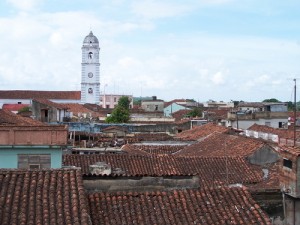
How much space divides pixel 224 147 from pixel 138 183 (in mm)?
14848

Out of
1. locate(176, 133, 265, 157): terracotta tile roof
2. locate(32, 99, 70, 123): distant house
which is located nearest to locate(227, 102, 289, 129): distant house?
locate(32, 99, 70, 123): distant house

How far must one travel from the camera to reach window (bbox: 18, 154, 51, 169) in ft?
56.2

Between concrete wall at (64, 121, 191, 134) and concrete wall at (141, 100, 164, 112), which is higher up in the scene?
concrete wall at (141, 100, 164, 112)

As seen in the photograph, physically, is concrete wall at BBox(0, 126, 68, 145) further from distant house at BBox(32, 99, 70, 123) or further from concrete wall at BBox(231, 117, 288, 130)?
concrete wall at BBox(231, 117, 288, 130)

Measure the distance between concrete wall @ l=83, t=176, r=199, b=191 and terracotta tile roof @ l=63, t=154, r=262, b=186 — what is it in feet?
23.9

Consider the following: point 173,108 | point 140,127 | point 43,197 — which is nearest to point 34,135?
point 43,197

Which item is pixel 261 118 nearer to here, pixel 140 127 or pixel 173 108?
pixel 140 127

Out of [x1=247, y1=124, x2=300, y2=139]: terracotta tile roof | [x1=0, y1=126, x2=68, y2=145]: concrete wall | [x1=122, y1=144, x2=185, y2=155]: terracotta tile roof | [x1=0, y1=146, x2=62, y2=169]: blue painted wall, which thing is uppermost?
[x1=0, y1=126, x2=68, y2=145]: concrete wall

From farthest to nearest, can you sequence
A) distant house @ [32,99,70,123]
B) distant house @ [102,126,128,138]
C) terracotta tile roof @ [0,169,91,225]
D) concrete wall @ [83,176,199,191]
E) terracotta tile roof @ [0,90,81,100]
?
1. terracotta tile roof @ [0,90,81,100]
2. distant house @ [32,99,70,123]
3. distant house @ [102,126,128,138]
4. concrete wall @ [83,176,199,191]
5. terracotta tile roof @ [0,169,91,225]

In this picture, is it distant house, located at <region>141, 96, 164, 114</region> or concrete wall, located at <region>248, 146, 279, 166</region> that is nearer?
concrete wall, located at <region>248, 146, 279, 166</region>

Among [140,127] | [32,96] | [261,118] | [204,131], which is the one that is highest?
[32,96]

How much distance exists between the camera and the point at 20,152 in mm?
17359

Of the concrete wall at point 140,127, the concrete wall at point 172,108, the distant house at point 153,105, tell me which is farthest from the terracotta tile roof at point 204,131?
the distant house at point 153,105

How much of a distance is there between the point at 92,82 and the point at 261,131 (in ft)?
253
